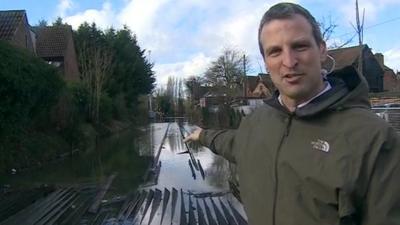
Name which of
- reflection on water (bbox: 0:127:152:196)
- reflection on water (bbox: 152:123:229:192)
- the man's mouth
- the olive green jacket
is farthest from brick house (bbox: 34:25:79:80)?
the man's mouth

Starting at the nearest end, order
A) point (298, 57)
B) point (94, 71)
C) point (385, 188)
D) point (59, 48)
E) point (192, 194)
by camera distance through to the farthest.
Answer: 1. point (385, 188)
2. point (298, 57)
3. point (192, 194)
4. point (94, 71)
5. point (59, 48)

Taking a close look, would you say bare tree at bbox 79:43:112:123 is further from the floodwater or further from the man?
the man

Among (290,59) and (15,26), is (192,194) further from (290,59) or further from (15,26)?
(15,26)

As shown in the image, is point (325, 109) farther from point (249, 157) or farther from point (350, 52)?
point (350, 52)

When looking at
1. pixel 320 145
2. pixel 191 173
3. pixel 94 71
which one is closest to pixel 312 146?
pixel 320 145

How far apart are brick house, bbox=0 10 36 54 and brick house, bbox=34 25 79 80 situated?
9.50m

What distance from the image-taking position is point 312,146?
6.42ft

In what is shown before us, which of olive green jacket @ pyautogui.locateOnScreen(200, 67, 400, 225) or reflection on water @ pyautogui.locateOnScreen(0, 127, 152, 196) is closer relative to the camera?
olive green jacket @ pyautogui.locateOnScreen(200, 67, 400, 225)

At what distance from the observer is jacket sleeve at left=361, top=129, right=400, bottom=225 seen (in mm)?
1753

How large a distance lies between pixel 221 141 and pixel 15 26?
1415 inches

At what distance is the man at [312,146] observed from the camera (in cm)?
178

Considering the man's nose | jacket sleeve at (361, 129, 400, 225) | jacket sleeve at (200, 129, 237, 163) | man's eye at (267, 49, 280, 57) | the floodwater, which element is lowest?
the floodwater

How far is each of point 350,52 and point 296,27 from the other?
5262 cm

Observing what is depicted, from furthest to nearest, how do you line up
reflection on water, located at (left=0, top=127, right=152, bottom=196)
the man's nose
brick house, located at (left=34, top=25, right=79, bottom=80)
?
brick house, located at (left=34, top=25, right=79, bottom=80)
reflection on water, located at (left=0, top=127, right=152, bottom=196)
the man's nose
